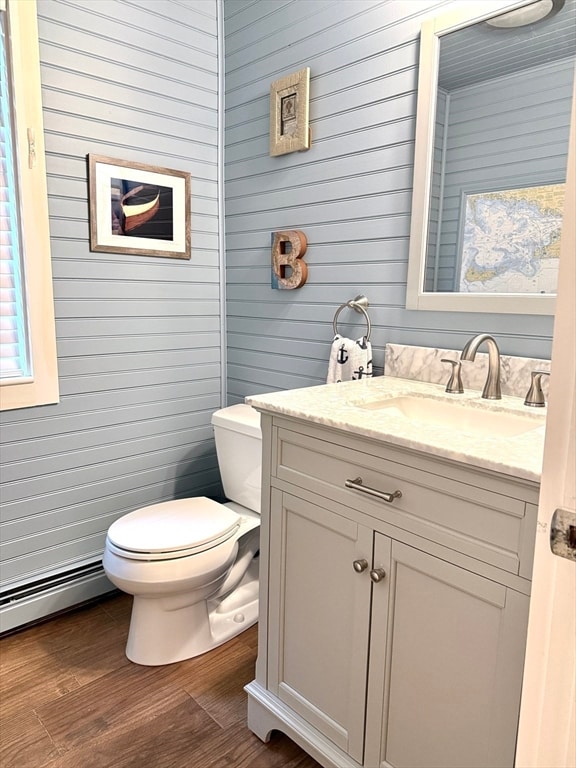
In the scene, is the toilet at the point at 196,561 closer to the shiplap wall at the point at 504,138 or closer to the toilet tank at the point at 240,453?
the toilet tank at the point at 240,453

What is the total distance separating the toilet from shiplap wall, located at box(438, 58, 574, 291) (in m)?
0.96

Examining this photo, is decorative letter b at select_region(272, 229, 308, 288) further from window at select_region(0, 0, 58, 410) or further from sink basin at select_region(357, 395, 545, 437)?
window at select_region(0, 0, 58, 410)

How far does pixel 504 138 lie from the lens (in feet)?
4.71

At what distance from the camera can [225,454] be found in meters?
2.05

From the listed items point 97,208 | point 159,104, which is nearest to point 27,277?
point 97,208

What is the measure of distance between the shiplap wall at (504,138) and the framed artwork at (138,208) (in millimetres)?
1135

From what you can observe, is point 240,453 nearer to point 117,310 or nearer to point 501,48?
point 117,310

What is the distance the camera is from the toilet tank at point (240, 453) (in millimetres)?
1924

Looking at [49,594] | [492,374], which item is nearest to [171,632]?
[49,594]

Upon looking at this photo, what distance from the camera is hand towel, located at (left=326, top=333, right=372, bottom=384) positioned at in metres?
1.77

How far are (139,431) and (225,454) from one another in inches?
16.8

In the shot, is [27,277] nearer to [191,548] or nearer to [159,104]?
[159,104]

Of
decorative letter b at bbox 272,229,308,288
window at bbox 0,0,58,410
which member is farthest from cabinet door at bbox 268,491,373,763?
window at bbox 0,0,58,410

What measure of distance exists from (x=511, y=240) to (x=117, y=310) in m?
1.44
